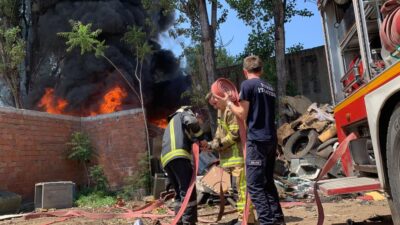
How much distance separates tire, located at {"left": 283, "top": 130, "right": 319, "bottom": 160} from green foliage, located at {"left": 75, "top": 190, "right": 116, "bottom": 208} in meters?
4.57

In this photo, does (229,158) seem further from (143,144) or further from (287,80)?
(287,80)

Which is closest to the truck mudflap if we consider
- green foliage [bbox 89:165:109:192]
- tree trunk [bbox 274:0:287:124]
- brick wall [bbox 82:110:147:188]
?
brick wall [bbox 82:110:147:188]

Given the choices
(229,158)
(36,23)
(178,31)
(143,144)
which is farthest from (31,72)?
(229,158)

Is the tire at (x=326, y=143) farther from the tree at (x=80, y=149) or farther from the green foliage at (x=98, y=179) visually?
the tree at (x=80, y=149)

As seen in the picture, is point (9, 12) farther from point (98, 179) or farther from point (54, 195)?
point (54, 195)

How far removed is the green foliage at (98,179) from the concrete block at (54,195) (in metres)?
1.63

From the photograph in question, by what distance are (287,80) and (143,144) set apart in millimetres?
5819

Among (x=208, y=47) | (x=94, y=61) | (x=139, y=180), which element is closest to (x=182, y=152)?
(x=139, y=180)

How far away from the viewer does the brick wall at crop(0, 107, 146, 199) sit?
9617mm

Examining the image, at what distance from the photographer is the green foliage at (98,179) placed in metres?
10.9

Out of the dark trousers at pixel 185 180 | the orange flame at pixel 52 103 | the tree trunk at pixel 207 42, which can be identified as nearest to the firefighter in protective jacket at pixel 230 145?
the dark trousers at pixel 185 180

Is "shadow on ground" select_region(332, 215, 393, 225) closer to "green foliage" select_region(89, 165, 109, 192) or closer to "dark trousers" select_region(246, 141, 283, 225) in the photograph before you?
"dark trousers" select_region(246, 141, 283, 225)

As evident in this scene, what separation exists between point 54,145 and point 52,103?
332 inches

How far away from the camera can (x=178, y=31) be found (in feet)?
49.2
